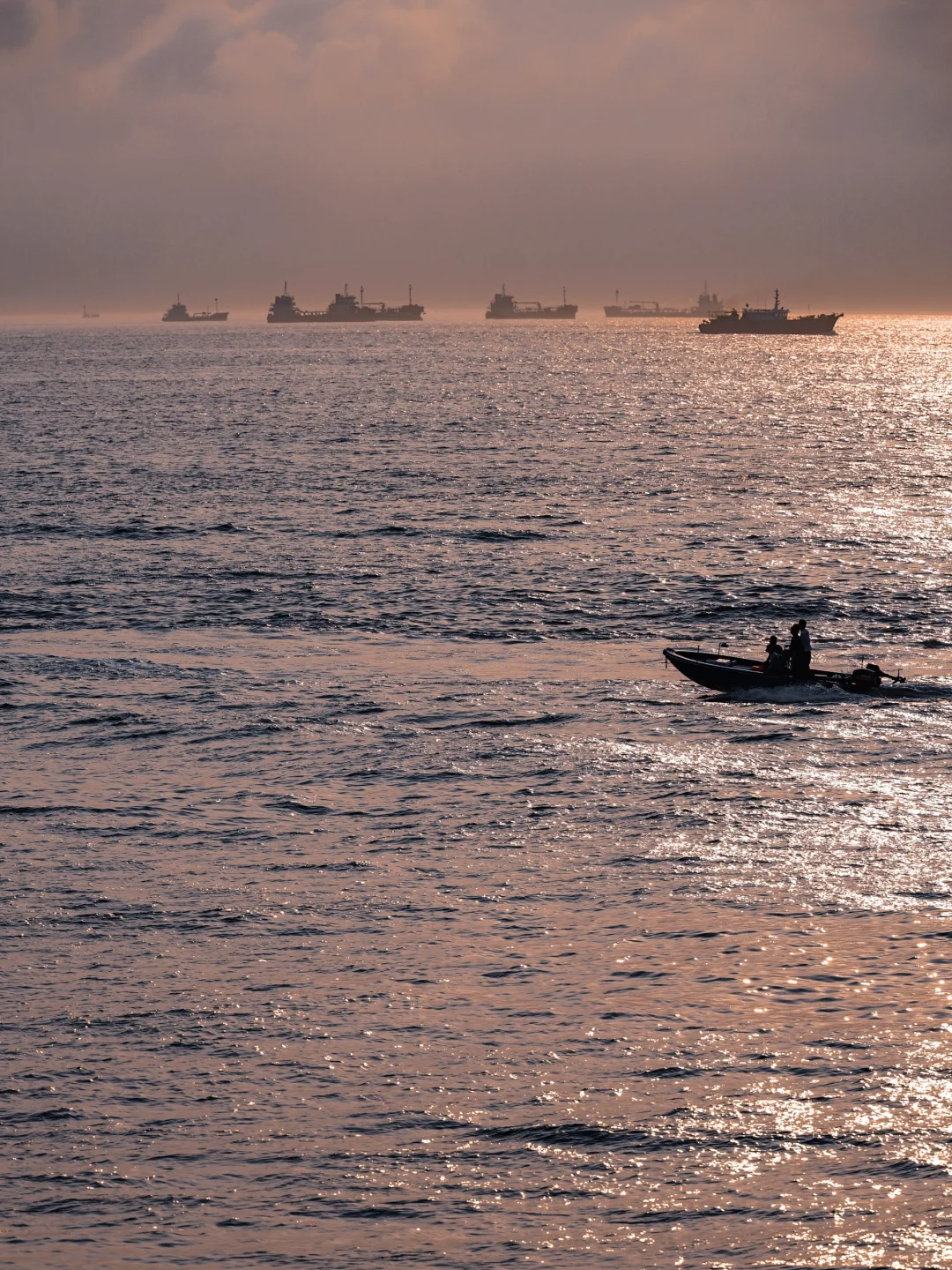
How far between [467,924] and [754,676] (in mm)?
20013

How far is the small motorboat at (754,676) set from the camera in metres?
46.5

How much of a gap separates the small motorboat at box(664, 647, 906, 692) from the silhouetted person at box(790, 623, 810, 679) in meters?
0.14

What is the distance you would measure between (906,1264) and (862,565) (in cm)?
5434

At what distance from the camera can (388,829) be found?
3447 centimetres

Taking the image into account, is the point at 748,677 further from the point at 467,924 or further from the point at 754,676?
the point at 467,924

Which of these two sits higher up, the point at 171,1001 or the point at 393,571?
A: the point at 393,571

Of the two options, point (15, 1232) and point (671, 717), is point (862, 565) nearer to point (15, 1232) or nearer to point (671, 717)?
point (671, 717)

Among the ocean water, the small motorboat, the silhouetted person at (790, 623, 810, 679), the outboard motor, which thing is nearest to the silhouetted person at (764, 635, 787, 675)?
the small motorboat

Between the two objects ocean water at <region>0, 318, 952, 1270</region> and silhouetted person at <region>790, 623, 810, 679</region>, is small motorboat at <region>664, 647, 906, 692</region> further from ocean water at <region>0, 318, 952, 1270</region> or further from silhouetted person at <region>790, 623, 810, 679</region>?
ocean water at <region>0, 318, 952, 1270</region>

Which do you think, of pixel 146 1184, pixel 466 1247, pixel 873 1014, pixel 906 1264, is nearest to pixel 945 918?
pixel 873 1014

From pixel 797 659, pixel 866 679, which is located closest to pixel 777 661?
pixel 797 659

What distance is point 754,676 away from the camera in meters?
46.7

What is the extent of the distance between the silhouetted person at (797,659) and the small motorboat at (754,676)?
144 millimetres

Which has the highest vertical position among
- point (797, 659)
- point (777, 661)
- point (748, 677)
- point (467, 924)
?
point (797, 659)
